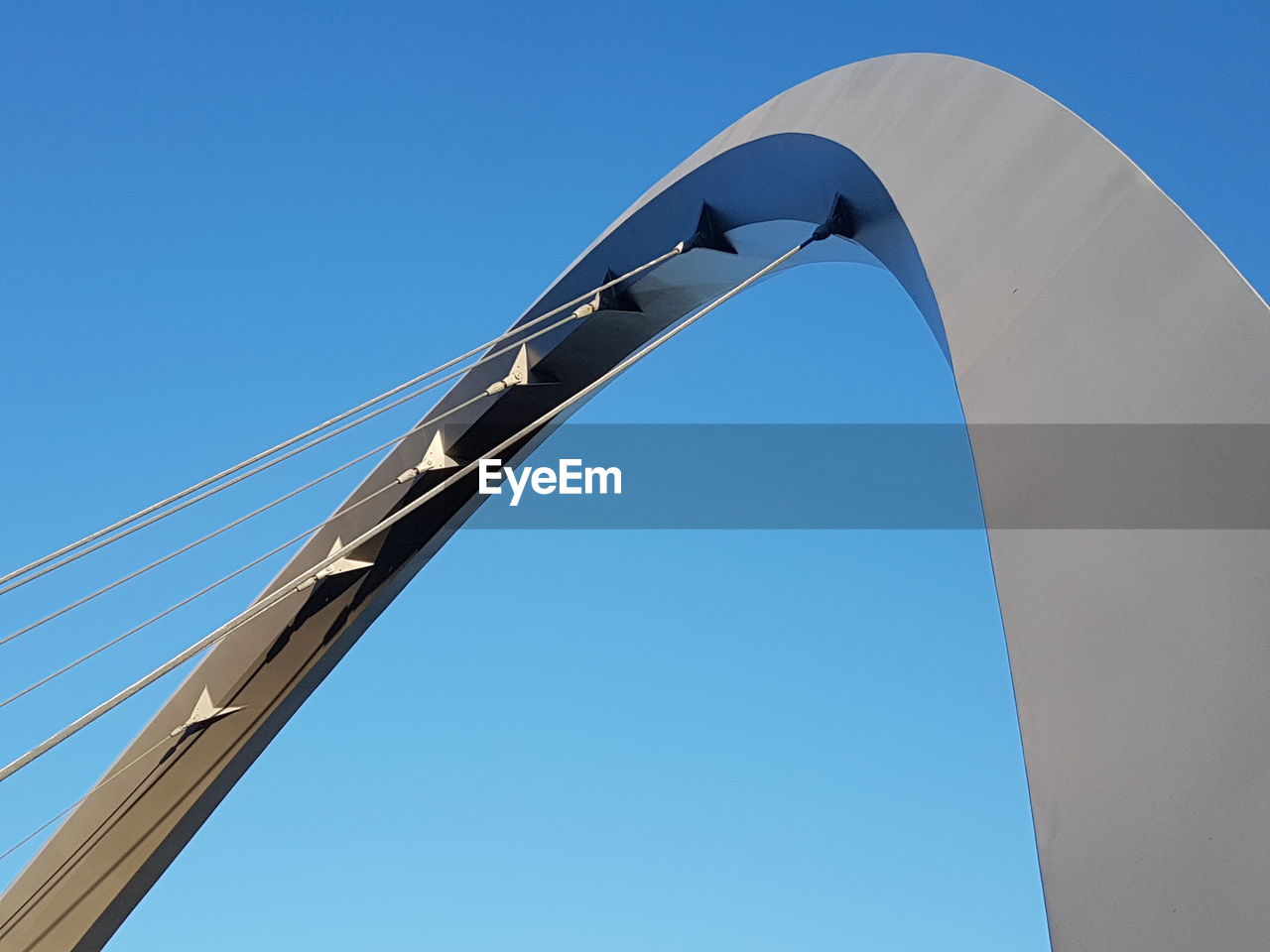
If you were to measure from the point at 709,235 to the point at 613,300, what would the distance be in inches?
49.0

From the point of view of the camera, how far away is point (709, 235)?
334 inches

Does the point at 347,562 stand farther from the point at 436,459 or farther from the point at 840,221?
the point at 840,221

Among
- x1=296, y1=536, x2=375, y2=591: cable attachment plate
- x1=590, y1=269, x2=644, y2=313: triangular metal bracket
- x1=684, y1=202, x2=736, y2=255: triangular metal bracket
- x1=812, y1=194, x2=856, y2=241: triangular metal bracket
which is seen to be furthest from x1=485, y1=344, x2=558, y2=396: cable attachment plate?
x1=812, y1=194, x2=856, y2=241: triangular metal bracket

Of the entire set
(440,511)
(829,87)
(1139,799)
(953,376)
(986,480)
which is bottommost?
(1139,799)

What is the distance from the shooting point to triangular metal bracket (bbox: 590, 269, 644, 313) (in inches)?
371

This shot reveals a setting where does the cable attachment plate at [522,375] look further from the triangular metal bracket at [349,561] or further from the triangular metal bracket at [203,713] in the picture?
the triangular metal bracket at [203,713]

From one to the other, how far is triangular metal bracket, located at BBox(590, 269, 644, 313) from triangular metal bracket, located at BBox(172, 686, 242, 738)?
4.09 metres

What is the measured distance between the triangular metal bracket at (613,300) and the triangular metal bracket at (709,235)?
1072 millimetres

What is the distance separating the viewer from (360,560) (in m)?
10.1

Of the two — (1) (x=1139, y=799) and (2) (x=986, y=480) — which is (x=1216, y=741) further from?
(2) (x=986, y=480)

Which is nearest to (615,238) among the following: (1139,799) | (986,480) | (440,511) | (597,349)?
(597,349)

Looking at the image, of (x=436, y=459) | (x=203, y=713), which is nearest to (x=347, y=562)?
(x=436, y=459)

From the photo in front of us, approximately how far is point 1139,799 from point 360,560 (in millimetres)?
8481

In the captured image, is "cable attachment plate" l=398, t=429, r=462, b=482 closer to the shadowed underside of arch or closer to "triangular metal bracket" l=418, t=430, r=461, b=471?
"triangular metal bracket" l=418, t=430, r=461, b=471
